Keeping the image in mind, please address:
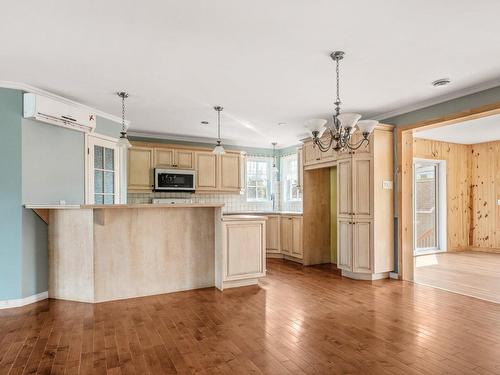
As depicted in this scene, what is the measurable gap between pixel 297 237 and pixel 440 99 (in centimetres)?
331

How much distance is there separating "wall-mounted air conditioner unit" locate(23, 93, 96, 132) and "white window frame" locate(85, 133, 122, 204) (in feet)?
0.77

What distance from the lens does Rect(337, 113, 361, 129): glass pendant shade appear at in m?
3.04

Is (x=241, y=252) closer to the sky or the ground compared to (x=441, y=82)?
closer to the ground

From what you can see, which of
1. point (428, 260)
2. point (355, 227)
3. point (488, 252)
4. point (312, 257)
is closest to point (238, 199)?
point (312, 257)

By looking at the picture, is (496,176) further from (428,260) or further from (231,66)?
(231,66)

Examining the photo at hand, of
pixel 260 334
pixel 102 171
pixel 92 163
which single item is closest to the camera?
pixel 260 334

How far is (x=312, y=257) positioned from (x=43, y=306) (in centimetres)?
430

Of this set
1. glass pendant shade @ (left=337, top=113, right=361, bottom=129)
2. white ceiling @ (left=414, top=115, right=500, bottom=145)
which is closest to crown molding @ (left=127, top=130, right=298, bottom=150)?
white ceiling @ (left=414, top=115, right=500, bottom=145)

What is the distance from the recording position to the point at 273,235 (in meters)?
6.93

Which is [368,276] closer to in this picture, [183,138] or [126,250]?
[126,250]

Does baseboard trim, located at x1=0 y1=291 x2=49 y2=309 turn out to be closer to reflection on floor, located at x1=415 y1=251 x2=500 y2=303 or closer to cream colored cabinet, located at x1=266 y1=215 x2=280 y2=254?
cream colored cabinet, located at x1=266 y1=215 x2=280 y2=254

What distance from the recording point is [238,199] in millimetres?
7535

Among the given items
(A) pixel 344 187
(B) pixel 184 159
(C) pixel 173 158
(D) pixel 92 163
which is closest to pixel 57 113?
(D) pixel 92 163

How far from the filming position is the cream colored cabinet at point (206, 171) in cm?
676
